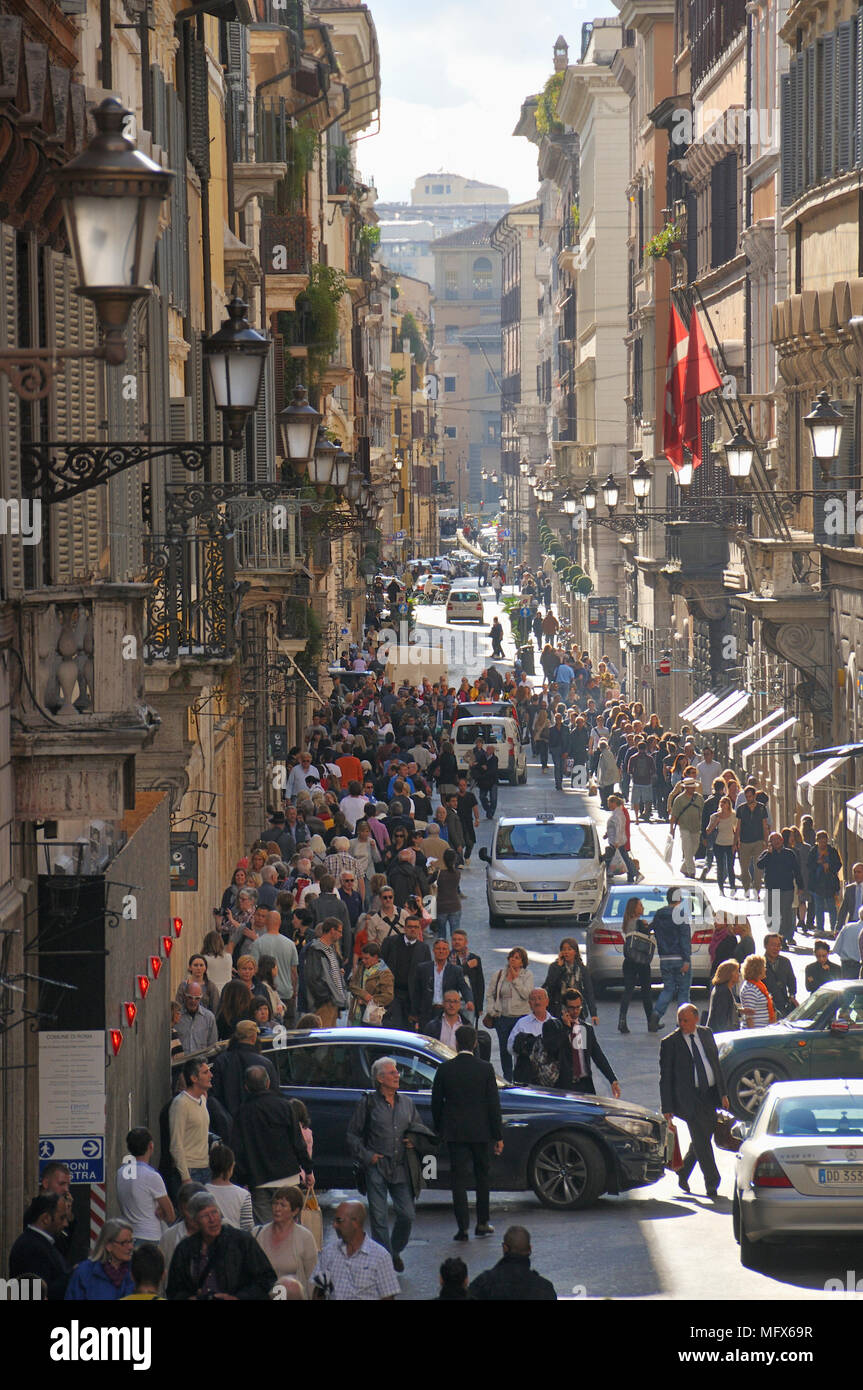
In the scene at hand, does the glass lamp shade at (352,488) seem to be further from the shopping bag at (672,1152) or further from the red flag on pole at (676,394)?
the shopping bag at (672,1152)

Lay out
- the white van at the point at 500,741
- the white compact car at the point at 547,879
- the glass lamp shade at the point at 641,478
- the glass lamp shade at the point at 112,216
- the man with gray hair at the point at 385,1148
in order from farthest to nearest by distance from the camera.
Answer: the white van at the point at 500,741 → the glass lamp shade at the point at 641,478 → the white compact car at the point at 547,879 → the man with gray hair at the point at 385,1148 → the glass lamp shade at the point at 112,216

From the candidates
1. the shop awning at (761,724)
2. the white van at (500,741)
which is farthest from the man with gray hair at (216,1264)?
the white van at (500,741)

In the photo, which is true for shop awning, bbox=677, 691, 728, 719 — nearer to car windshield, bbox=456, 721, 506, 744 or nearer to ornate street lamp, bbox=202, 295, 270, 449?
car windshield, bbox=456, 721, 506, 744

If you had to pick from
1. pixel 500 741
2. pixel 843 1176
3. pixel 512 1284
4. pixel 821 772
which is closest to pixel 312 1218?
pixel 512 1284

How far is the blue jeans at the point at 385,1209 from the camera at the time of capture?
45.6 ft

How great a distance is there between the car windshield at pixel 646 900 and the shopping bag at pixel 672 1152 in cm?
759

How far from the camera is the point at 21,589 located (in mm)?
11289

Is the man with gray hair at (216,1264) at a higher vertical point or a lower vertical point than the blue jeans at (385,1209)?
higher

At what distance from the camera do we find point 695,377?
114 ft

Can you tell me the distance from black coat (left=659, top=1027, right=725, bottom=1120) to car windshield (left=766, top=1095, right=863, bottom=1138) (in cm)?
222

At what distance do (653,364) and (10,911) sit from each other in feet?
153

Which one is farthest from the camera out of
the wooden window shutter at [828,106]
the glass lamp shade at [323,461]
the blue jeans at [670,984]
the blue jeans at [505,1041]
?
the wooden window shutter at [828,106]

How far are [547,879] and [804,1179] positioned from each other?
15164 millimetres

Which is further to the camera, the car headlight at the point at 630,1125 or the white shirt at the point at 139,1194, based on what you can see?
the car headlight at the point at 630,1125
